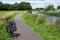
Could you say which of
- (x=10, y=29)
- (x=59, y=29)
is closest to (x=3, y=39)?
(x=10, y=29)

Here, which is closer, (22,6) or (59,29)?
(59,29)

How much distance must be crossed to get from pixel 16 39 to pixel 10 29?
1.12 meters

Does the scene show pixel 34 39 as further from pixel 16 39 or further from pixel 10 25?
pixel 10 25

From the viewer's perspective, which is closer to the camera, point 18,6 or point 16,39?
point 16,39

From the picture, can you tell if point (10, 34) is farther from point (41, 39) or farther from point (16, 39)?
point (41, 39)

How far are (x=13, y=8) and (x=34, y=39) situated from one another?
123 m

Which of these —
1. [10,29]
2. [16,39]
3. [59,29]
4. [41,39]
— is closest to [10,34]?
[10,29]

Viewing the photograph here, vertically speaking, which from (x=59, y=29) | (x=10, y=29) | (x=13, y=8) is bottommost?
(x=13, y=8)

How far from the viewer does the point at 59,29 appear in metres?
17.7

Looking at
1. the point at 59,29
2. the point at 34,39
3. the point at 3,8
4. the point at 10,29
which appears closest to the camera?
the point at 34,39

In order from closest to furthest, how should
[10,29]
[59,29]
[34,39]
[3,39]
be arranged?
[3,39], [34,39], [10,29], [59,29]

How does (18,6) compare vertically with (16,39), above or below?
below

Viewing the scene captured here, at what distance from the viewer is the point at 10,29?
1341 centimetres

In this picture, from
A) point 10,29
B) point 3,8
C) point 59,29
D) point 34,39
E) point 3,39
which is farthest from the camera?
point 3,8
